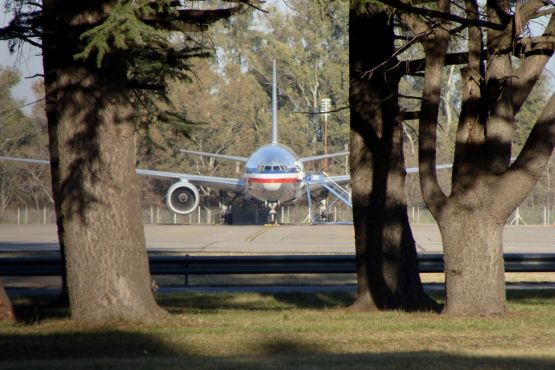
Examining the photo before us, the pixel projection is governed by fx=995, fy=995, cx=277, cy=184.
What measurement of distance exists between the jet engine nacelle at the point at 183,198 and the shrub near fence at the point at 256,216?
28.0 feet

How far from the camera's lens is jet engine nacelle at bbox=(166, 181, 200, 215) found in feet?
176

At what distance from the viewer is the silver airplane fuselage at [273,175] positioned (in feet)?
168

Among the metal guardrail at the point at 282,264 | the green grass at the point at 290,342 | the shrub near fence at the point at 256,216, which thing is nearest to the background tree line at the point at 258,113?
the shrub near fence at the point at 256,216

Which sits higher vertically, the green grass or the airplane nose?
the airplane nose

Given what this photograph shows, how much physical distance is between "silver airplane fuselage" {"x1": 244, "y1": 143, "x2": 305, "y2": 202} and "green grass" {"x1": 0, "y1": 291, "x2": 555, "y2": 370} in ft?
129

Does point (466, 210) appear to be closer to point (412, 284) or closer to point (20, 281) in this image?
point (412, 284)

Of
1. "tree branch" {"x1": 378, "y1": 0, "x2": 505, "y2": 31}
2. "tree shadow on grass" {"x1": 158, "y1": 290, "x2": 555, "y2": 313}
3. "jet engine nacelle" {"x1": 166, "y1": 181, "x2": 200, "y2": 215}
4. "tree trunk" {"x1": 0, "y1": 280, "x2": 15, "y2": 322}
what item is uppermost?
"tree branch" {"x1": 378, "y1": 0, "x2": 505, "y2": 31}

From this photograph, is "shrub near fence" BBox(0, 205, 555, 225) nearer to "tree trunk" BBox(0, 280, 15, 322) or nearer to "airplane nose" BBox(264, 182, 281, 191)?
"airplane nose" BBox(264, 182, 281, 191)

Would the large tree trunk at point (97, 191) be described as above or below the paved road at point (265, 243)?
above

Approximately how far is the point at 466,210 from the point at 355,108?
2.47 m

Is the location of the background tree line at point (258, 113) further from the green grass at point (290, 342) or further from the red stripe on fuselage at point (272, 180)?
the green grass at point (290, 342)

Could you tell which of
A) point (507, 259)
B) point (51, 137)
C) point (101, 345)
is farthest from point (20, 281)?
point (101, 345)

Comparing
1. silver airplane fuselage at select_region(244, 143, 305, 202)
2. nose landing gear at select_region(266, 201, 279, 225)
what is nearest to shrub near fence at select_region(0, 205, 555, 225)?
nose landing gear at select_region(266, 201, 279, 225)

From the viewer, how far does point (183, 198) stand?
5394 centimetres
